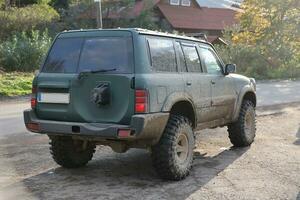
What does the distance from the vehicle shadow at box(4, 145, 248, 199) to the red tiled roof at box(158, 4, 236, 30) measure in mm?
41452

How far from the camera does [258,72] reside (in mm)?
32406

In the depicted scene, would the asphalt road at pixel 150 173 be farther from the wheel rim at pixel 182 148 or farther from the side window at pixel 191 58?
the side window at pixel 191 58

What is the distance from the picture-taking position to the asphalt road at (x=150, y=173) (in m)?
6.39

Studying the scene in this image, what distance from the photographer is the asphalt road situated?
6395 millimetres

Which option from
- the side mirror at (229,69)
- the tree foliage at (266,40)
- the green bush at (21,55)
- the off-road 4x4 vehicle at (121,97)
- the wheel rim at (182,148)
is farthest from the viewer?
the tree foliage at (266,40)

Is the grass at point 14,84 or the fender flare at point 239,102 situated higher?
the fender flare at point 239,102

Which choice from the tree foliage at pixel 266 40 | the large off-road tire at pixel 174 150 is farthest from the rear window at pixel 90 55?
the tree foliage at pixel 266 40

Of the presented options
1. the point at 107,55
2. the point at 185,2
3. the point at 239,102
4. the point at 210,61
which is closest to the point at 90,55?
the point at 107,55

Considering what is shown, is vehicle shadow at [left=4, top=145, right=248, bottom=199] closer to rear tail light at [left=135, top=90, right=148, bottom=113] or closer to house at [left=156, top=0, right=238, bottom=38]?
rear tail light at [left=135, top=90, right=148, bottom=113]

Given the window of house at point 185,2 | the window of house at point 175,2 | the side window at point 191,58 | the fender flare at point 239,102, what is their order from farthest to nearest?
1. the window of house at point 185,2
2. the window of house at point 175,2
3. the fender flare at point 239,102
4. the side window at point 191,58

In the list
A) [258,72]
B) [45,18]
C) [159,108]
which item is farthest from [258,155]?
[45,18]

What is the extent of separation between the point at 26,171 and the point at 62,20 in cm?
3307

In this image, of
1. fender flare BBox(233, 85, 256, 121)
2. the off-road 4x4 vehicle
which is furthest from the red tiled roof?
the off-road 4x4 vehicle

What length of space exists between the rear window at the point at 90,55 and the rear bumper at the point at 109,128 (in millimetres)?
653
